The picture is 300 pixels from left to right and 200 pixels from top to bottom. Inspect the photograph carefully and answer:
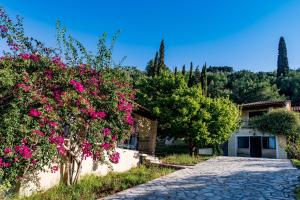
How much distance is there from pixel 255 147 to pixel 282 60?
4120 cm

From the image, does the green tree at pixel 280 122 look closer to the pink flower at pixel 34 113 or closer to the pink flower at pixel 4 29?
the pink flower at pixel 34 113

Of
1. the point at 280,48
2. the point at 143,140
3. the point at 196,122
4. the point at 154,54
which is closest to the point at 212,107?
the point at 196,122

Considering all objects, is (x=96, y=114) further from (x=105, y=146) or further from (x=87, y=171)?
(x=87, y=171)

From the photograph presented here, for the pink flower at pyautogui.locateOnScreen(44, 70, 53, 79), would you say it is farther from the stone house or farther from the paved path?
the stone house

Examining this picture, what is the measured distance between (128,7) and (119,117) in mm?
10015

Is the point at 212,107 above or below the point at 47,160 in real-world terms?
above

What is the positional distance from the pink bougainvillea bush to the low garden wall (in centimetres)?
65

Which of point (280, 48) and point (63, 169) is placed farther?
point (280, 48)

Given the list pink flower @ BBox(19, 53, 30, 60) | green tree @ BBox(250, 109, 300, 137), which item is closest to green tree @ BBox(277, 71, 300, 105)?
green tree @ BBox(250, 109, 300, 137)

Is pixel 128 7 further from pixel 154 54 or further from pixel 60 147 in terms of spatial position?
pixel 154 54

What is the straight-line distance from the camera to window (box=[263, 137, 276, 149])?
102 feet

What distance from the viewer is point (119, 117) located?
12.0 m

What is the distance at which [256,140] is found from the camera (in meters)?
32.8

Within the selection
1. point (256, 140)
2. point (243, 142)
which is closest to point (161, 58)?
point (243, 142)
